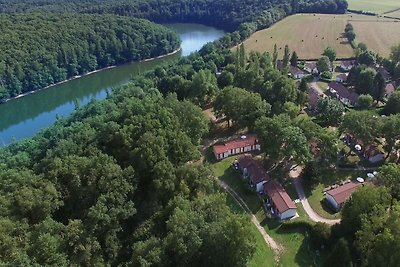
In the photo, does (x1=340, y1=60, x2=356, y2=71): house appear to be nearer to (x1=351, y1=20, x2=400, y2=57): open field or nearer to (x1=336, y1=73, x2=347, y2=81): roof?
(x1=336, y1=73, x2=347, y2=81): roof

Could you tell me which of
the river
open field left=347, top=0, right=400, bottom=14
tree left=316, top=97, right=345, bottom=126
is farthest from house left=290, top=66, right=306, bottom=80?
open field left=347, top=0, right=400, bottom=14

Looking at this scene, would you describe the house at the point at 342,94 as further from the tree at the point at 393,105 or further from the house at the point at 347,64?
the house at the point at 347,64

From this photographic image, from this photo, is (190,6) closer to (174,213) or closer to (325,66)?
(325,66)

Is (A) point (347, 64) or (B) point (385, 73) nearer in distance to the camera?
(B) point (385, 73)

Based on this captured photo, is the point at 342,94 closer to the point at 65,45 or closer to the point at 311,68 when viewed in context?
the point at 311,68

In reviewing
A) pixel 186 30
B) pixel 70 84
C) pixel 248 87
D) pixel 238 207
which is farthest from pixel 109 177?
pixel 186 30

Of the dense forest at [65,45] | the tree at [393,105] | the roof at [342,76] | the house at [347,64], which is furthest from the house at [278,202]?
the dense forest at [65,45]

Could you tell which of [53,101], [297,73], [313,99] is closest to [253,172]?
[313,99]
